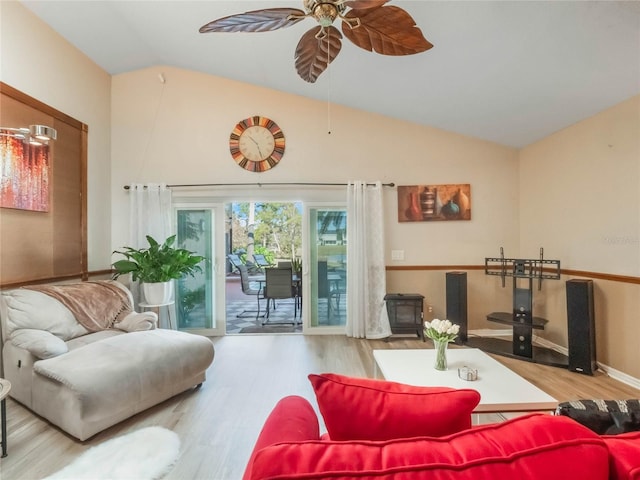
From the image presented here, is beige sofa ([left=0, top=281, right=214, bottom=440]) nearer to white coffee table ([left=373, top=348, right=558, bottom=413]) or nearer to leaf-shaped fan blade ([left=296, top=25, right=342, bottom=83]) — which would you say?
white coffee table ([left=373, top=348, right=558, bottom=413])

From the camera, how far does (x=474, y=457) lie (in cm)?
59

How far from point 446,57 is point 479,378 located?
8.51 feet

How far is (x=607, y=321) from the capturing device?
3.05 m

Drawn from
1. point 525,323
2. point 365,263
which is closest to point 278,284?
point 365,263

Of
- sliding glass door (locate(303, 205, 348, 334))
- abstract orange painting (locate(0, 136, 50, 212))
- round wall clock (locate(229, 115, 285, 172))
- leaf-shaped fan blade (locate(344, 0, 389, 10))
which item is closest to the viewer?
leaf-shaped fan blade (locate(344, 0, 389, 10))

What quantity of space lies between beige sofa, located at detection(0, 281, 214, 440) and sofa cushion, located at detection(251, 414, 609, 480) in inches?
80.5

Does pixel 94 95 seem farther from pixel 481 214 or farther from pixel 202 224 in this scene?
pixel 481 214

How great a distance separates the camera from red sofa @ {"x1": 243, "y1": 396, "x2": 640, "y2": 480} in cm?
57

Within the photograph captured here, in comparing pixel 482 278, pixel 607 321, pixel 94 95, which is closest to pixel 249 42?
pixel 94 95

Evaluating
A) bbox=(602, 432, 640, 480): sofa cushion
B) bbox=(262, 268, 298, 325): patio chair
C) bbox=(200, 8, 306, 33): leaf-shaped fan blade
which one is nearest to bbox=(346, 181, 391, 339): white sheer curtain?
bbox=(262, 268, 298, 325): patio chair

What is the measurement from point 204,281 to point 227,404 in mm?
2194

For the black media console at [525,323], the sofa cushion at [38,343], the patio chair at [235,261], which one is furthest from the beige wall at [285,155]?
the patio chair at [235,261]

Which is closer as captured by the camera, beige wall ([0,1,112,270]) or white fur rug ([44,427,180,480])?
white fur rug ([44,427,180,480])

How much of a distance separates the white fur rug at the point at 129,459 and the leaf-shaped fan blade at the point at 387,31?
105 inches
